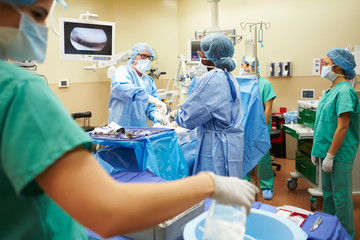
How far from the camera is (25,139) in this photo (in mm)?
468

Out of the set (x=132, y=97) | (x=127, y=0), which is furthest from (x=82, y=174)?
(x=127, y=0)

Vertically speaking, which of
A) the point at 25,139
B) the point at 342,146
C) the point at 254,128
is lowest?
the point at 342,146

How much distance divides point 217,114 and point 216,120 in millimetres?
71

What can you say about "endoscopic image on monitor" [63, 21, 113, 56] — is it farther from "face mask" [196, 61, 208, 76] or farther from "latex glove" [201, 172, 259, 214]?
"latex glove" [201, 172, 259, 214]

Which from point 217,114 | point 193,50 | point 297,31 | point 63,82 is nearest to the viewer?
point 217,114

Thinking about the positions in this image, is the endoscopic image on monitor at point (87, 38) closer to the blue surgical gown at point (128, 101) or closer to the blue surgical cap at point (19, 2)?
the blue surgical gown at point (128, 101)

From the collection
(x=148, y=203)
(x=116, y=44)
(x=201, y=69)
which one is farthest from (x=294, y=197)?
(x=116, y=44)

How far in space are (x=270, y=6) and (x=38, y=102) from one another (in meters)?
4.97

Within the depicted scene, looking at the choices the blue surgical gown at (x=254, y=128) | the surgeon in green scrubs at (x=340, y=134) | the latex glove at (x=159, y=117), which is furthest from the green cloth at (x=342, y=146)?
the latex glove at (x=159, y=117)

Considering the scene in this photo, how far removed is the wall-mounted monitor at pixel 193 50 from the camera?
3.70 metres

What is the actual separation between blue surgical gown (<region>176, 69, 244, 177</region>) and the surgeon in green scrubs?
2.60 feet

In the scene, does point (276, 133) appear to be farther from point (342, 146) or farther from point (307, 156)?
point (342, 146)

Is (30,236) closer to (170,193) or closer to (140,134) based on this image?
(170,193)

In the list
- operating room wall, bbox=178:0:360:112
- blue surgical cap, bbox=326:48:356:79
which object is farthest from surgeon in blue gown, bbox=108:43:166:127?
operating room wall, bbox=178:0:360:112
